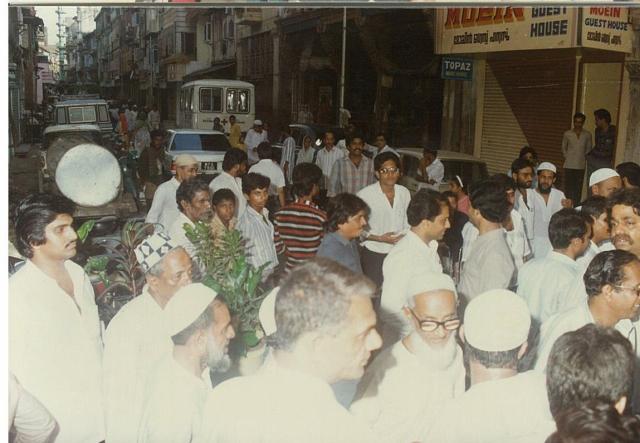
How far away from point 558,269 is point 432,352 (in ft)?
3.15

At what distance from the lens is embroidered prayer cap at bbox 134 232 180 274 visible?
414cm

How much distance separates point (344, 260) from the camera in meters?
4.21

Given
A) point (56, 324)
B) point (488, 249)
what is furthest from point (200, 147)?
point (488, 249)

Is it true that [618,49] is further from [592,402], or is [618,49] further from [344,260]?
[592,402]

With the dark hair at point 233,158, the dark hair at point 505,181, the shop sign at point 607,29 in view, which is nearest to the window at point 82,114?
the dark hair at point 233,158

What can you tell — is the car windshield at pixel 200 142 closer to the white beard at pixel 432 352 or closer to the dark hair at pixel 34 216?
the dark hair at pixel 34 216

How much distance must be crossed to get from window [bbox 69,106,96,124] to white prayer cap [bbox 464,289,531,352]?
95.3 inches

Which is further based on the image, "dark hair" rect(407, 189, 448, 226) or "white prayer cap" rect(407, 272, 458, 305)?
"dark hair" rect(407, 189, 448, 226)

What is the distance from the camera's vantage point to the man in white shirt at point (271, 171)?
203 inches

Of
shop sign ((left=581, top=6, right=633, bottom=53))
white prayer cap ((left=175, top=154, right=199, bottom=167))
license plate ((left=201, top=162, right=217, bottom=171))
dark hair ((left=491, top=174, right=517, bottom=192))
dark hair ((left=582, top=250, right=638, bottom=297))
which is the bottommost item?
dark hair ((left=582, top=250, right=638, bottom=297))

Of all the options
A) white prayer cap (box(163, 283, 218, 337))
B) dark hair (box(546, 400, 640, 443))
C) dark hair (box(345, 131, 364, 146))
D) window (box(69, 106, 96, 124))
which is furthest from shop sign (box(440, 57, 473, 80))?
dark hair (box(546, 400, 640, 443))

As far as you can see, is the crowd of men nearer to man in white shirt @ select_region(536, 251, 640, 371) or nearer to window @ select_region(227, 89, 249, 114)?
man in white shirt @ select_region(536, 251, 640, 371)

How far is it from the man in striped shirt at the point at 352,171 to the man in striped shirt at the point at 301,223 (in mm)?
452

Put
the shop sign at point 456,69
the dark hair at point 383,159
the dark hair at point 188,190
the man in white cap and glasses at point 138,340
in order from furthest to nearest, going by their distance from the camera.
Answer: the shop sign at point 456,69
the dark hair at point 383,159
the dark hair at point 188,190
the man in white cap and glasses at point 138,340
